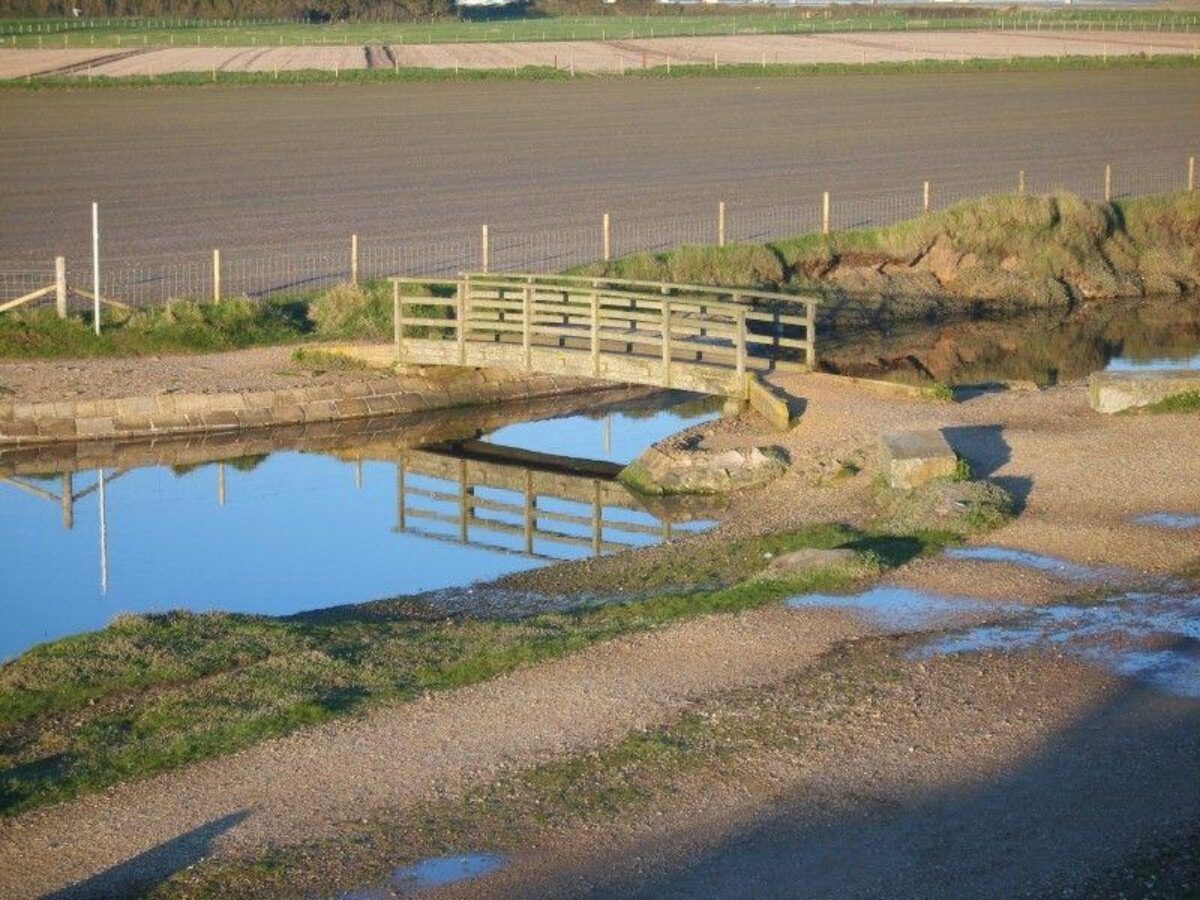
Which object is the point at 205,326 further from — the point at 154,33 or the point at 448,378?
the point at 154,33

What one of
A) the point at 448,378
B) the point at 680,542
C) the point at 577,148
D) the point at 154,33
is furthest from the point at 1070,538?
the point at 154,33

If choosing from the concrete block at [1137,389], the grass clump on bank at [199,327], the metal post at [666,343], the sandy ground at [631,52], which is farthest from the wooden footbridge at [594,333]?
the sandy ground at [631,52]

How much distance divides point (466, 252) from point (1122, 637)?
944 inches

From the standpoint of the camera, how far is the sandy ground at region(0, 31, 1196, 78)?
9069 centimetres

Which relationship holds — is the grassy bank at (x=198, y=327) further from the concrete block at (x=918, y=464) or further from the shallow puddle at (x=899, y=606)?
the shallow puddle at (x=899, y=606)

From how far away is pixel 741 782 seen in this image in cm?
1245

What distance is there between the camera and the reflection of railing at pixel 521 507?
21594 mm

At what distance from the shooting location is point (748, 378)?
25656mm

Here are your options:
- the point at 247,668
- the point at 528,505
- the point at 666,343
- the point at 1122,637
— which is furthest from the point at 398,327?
the point at 1122,637

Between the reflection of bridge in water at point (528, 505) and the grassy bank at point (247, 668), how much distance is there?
3214 millimetres

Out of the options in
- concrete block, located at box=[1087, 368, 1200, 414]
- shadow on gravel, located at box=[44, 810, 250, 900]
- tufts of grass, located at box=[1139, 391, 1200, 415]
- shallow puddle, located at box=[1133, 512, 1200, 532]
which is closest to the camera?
shadow on gravel, located at box=[44, 810, 250, 900]

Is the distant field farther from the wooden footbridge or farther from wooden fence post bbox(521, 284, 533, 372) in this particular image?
wooden fence post bbox(521, 284, 533, 372)

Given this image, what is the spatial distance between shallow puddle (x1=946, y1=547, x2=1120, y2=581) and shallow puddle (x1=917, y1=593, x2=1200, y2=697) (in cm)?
76

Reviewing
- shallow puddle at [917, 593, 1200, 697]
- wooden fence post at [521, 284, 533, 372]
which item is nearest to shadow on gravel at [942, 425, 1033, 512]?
shallow puddle at [917, 593, 1200, 697]
